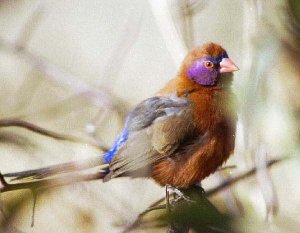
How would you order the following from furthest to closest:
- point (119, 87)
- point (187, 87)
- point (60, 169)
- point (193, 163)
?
point (119, 87)
point (187, 87)
point (193, 163)
point (60, 169)

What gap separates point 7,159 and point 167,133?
70.4 inches

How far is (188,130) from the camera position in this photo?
3.49 m

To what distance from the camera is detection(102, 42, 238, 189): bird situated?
345 cm

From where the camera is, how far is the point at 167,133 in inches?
137

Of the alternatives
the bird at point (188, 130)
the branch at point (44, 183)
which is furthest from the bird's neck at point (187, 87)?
the branch at point (44, 183)

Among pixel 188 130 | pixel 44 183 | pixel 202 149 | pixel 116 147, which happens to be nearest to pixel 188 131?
pixel 188 130

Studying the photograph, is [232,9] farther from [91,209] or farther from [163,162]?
[91,209]

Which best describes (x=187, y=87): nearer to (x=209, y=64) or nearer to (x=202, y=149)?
(x=209, y=64)

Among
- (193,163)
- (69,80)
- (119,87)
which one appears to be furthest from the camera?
(119,87)

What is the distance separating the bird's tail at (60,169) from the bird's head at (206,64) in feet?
2.22

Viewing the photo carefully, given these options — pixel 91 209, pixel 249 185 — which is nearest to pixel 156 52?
pixel 91 209

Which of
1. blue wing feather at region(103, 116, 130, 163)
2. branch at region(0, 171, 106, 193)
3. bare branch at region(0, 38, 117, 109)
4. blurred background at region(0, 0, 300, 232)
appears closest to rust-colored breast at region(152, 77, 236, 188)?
blurred background at region(0, 0, 300, 232)

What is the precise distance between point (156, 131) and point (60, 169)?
2.73 feet

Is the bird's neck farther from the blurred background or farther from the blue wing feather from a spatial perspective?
the blue wing feather
